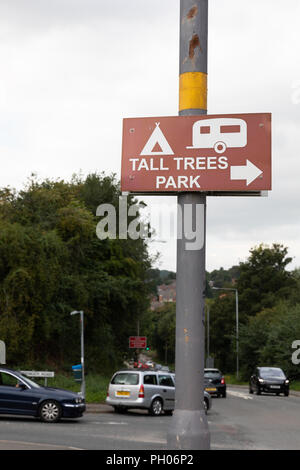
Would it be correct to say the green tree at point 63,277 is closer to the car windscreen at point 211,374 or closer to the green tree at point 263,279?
the car windscreen at point 211,374

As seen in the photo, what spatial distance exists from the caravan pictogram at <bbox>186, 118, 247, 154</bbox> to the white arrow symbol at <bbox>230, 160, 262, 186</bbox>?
7.0 inches

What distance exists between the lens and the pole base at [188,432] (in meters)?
5.52

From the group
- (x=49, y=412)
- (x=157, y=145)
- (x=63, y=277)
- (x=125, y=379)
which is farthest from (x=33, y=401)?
(x=63, y=277)

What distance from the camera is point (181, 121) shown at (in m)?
5.85

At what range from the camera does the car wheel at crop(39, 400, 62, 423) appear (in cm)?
1859

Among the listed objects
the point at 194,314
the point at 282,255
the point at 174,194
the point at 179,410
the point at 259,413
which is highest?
the point at 282,255

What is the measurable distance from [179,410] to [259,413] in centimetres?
2020

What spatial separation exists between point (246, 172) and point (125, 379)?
60.2 feet

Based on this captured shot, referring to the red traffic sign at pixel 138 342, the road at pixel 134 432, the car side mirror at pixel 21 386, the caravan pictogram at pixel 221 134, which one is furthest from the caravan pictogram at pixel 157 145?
the red traffic sign at pixel 138 342

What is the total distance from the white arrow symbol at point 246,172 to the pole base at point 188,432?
1973 mm
